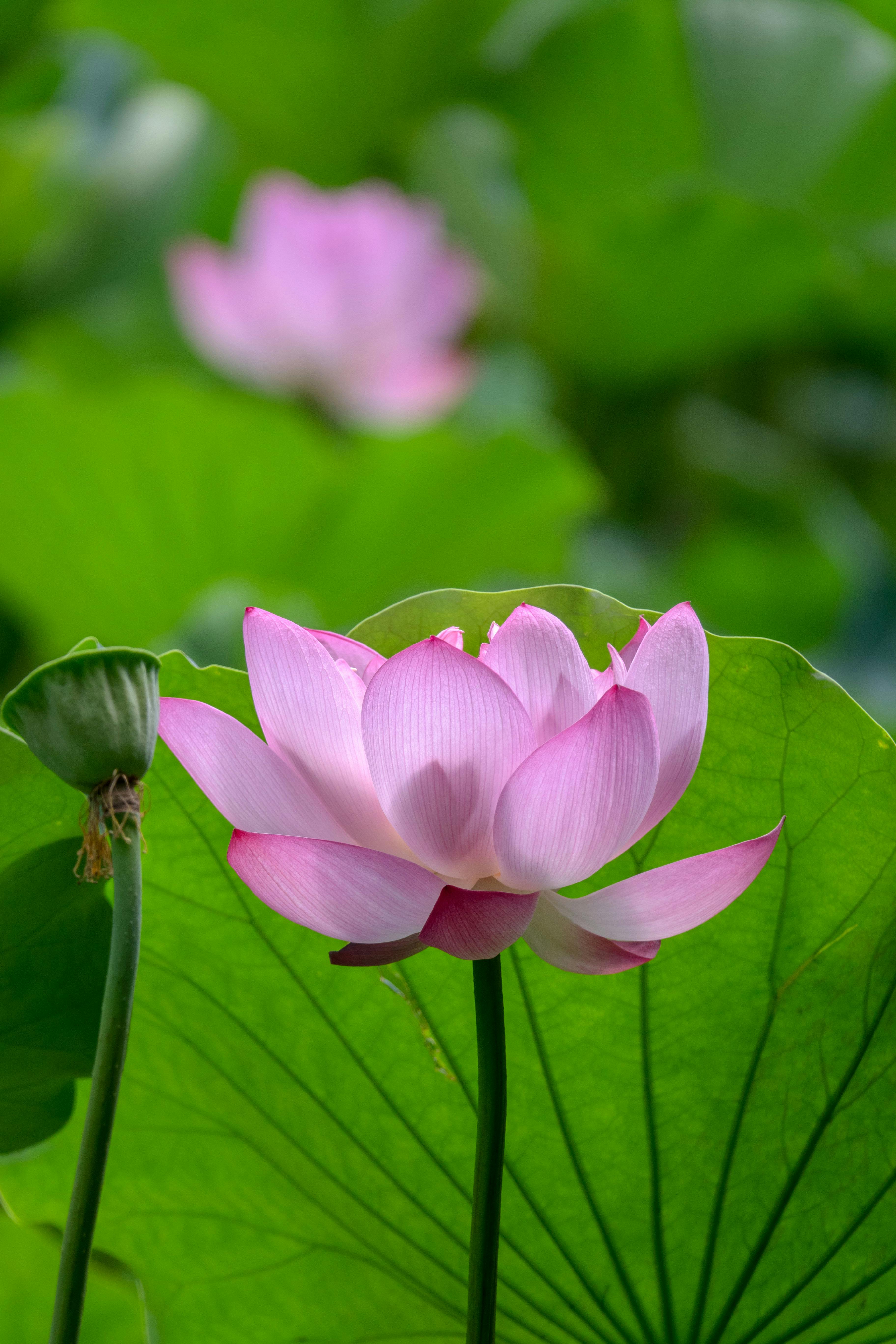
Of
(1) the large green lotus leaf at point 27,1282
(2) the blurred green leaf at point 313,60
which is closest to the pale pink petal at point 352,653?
(1) the large green lotus leaf at point 27,1282

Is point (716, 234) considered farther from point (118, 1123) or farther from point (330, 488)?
point (118, 1123)

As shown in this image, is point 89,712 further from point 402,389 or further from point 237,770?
point 402,389

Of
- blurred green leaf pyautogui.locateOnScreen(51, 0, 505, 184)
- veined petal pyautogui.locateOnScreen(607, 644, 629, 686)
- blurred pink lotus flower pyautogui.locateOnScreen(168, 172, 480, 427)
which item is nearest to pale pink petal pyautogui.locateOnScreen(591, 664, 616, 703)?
veined petal pyautogui.locateOnScreen(607, 644, 629, 686)

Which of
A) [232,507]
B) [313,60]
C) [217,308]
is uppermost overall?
[313,60]

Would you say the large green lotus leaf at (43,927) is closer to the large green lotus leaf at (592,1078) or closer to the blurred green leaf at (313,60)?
the large green lotus leaf at (592,1078)

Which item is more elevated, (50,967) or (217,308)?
(217,308)

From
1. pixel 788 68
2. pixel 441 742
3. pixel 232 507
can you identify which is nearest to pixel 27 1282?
pixel 441 742

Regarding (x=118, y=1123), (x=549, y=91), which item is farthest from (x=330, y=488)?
(x=118, y=1123)
